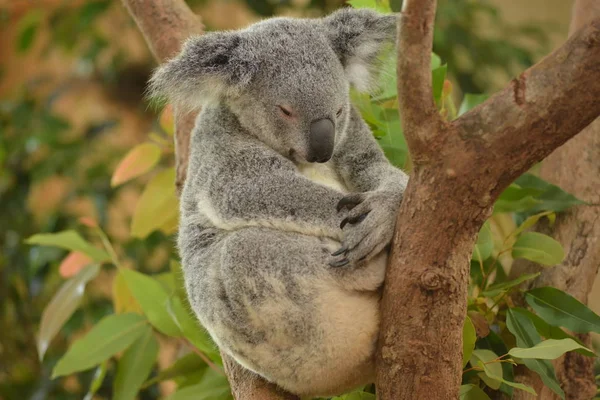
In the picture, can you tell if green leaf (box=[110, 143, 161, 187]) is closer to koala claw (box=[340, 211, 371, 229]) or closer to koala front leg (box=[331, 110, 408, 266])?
koala front leg (box=[331, 110, 408, 266])

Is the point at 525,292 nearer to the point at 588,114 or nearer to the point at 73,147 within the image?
the point at 588,114

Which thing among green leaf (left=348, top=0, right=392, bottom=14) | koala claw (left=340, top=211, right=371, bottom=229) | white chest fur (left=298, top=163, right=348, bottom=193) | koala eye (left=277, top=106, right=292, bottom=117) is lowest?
white chest fur (left=298, top=163, right=348, bottom=193)

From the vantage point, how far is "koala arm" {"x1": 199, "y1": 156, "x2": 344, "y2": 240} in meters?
1.51

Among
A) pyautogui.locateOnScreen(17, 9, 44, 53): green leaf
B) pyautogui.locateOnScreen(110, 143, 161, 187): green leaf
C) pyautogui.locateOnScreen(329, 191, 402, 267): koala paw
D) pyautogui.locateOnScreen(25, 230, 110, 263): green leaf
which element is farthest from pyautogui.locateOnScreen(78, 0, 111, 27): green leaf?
pyautogui.locateOnScreen(329, 191, 402, 267): koala paw

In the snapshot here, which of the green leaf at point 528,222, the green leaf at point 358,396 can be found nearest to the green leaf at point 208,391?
the green leaf at point 358,396

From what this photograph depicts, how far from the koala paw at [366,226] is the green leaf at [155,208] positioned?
111 cm

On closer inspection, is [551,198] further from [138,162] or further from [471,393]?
[138,162]

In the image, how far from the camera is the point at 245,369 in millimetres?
1848

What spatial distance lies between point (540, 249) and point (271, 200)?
77 centimetres

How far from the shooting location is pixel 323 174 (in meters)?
1.80

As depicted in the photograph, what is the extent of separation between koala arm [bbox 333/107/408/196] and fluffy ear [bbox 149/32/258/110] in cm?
32

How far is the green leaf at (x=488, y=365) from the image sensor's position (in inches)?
65.1

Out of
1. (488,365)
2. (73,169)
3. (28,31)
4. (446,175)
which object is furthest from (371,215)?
(28,31)

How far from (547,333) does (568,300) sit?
120mm
